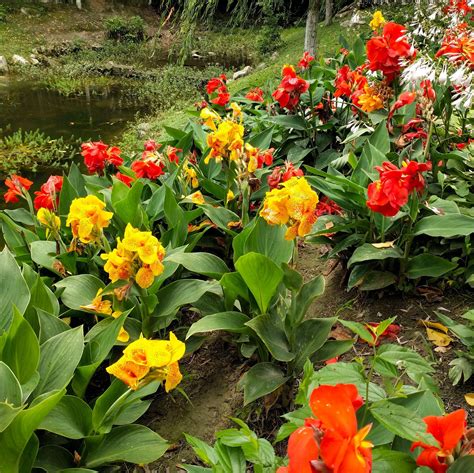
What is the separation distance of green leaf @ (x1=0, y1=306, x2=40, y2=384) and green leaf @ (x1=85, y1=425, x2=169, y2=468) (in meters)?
0.30

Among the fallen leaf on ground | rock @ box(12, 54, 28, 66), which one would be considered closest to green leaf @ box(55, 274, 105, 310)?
the fallen leaf on ground

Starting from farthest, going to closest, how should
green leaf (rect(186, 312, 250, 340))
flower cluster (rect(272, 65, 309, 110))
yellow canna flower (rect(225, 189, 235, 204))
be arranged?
1. flower cluster (rect(272, 65, 309, 110))
2. yellow canna flower (rect(225, 189, 235, 204))
3. green leaf (rect(186, 312, 250, 340))

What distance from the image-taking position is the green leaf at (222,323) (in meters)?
1.85

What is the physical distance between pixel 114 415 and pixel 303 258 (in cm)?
171

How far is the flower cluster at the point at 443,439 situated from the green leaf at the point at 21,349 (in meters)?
1.19

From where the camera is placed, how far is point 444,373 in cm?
188

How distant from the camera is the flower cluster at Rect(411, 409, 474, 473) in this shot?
0.82 meters

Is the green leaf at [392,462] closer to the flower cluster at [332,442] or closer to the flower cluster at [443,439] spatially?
the flower cluster at [443,439]

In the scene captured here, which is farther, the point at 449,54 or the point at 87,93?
the point at 87,93

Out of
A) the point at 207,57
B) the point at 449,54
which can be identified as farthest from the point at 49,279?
the point at 207,57

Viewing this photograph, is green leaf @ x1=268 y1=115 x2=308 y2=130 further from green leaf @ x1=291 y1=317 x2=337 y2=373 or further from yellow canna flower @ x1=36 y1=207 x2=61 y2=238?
green leaf @ x1=291 y1=317 x2=337 y2=373

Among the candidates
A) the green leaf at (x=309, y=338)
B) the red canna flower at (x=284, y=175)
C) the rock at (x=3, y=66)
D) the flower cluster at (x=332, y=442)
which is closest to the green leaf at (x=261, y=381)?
the green leaf at (x=309, y=338)

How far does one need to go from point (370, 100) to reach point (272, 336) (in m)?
1.80

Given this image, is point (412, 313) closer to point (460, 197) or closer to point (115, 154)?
point (460, 197)
